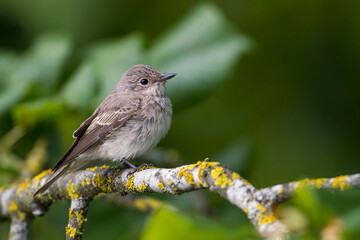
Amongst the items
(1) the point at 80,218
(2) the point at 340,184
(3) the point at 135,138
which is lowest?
(2) the point at 340,184

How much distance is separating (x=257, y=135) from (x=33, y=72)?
2.50 metres

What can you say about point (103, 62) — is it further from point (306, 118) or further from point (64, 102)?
point (306, 118)

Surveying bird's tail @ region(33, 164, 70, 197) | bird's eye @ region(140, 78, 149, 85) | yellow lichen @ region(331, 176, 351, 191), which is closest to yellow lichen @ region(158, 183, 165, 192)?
yellow lichen @ region(331, 176, 351, 191)

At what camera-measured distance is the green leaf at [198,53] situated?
437 centimetres

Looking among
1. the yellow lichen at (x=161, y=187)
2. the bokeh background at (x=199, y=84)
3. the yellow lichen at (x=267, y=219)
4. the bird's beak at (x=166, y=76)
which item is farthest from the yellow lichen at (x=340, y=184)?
the bird's beak at (x=166, y=76)

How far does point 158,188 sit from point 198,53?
2330 millimetres

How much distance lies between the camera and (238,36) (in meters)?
4.59

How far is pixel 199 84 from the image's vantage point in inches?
172

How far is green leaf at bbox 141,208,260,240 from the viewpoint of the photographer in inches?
60.8

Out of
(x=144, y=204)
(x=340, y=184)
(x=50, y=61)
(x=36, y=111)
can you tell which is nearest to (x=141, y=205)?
(x=144, y=204)

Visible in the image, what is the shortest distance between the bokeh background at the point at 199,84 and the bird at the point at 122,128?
0.22 metres

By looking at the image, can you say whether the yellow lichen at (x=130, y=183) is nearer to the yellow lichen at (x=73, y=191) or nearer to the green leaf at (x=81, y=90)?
the yellow lichen at (x=73, y=191)

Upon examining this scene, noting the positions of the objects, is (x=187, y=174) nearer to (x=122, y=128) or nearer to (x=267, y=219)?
(x=267, y=219)

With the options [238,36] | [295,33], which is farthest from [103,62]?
[295,33]
